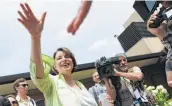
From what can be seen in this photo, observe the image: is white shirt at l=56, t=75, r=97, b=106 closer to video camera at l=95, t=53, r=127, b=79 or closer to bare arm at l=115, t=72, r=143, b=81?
video camera at l=95, t=53, r=127, b=79

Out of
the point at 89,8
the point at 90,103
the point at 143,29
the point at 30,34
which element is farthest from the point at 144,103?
the point at 143,29

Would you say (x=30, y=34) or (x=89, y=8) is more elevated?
(x=30, y=34)

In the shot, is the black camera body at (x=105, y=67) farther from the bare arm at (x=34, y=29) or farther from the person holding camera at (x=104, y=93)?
the bare arm at (x=34, y=29)

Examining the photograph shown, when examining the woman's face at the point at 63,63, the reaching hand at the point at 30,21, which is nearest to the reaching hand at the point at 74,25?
the reaching hand at the point at 30,21

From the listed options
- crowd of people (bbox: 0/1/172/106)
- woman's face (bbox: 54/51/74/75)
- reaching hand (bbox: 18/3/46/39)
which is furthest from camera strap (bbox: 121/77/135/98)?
reaching hand (bbox: 18/3/46/39)

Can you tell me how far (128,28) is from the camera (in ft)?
52.5

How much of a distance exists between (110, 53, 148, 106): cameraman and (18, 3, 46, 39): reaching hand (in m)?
1.52

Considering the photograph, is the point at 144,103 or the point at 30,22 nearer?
the point at 30,22

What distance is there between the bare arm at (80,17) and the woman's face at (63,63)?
132cm

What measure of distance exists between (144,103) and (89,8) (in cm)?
238

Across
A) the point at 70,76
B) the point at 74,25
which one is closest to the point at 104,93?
the point at 70,76

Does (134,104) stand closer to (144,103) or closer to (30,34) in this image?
(144,103)

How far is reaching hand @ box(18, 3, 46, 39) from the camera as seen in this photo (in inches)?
53.8

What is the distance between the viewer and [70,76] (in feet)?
7.73
